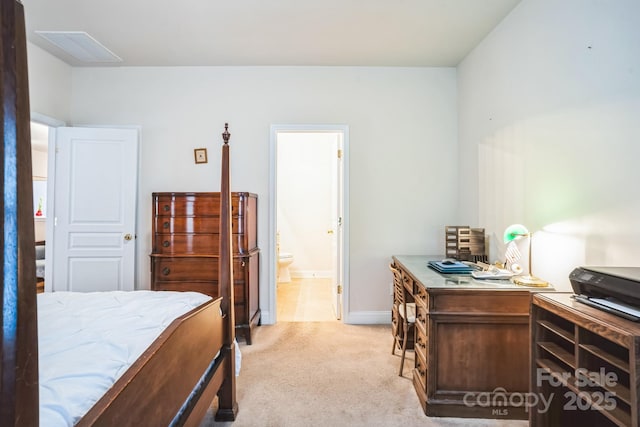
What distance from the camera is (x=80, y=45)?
2.86 metres

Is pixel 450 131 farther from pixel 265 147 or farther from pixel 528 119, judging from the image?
pixel 265 147

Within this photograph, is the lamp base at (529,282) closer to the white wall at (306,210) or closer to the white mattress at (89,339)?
the white mattress at (89,339)

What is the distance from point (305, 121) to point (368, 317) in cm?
213

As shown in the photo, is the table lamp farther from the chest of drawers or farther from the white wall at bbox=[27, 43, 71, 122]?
the white wall at bbox=[27, 43, 71, 122]

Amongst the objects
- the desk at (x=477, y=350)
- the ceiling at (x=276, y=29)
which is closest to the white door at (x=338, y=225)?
the ceiling at (x=276, y=29)

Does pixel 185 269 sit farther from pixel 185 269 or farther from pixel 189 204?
pixel 189 204

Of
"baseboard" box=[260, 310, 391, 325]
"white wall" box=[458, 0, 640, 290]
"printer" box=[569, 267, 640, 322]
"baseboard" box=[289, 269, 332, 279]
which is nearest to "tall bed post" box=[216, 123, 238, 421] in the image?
"baseboard" box=[260, 310, 391, 325]

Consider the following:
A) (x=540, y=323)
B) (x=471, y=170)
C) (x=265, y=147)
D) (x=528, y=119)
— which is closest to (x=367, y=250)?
(x=471, y=170)

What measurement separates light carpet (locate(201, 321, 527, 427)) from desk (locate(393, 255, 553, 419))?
9 centimetres

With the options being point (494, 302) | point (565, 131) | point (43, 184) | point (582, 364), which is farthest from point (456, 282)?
point (43, 184)

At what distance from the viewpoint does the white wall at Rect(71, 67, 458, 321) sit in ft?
11.0

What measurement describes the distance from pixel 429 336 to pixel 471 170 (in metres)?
1.83

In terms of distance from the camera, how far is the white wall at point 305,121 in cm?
335

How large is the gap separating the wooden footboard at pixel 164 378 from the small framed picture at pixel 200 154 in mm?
2114
